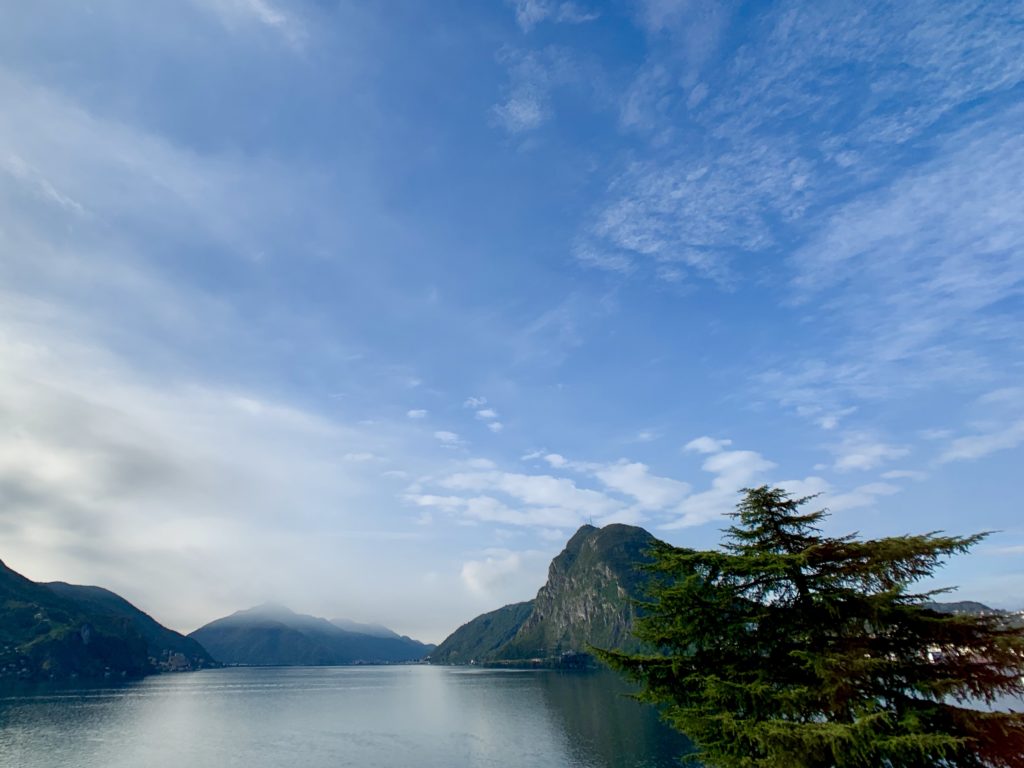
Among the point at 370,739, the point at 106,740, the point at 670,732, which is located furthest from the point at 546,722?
the point at 106,740

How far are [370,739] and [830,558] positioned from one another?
100331 millimetres

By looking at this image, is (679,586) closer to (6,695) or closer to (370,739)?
(370,739)

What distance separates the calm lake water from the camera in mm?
75750

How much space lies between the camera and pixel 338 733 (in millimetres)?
99562

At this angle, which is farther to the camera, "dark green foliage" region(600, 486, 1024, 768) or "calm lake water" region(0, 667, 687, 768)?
"calm lake water" region(0, 667, 687, 768)

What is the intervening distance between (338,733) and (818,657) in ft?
361

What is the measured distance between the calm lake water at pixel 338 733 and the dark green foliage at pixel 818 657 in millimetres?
46885

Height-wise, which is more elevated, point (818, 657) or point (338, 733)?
point (818, 657)

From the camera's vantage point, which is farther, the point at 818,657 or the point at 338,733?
the point at 338,733

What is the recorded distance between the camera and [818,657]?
15.9 meters

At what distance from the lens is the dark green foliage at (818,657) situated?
46.9 feet

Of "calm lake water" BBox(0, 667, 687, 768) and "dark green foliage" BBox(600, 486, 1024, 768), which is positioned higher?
"dark green foliage" BBox(600, 486, 1024, 768)

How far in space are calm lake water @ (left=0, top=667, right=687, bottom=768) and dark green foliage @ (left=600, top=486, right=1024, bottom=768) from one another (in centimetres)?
4689

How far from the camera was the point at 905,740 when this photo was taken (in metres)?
13.4
